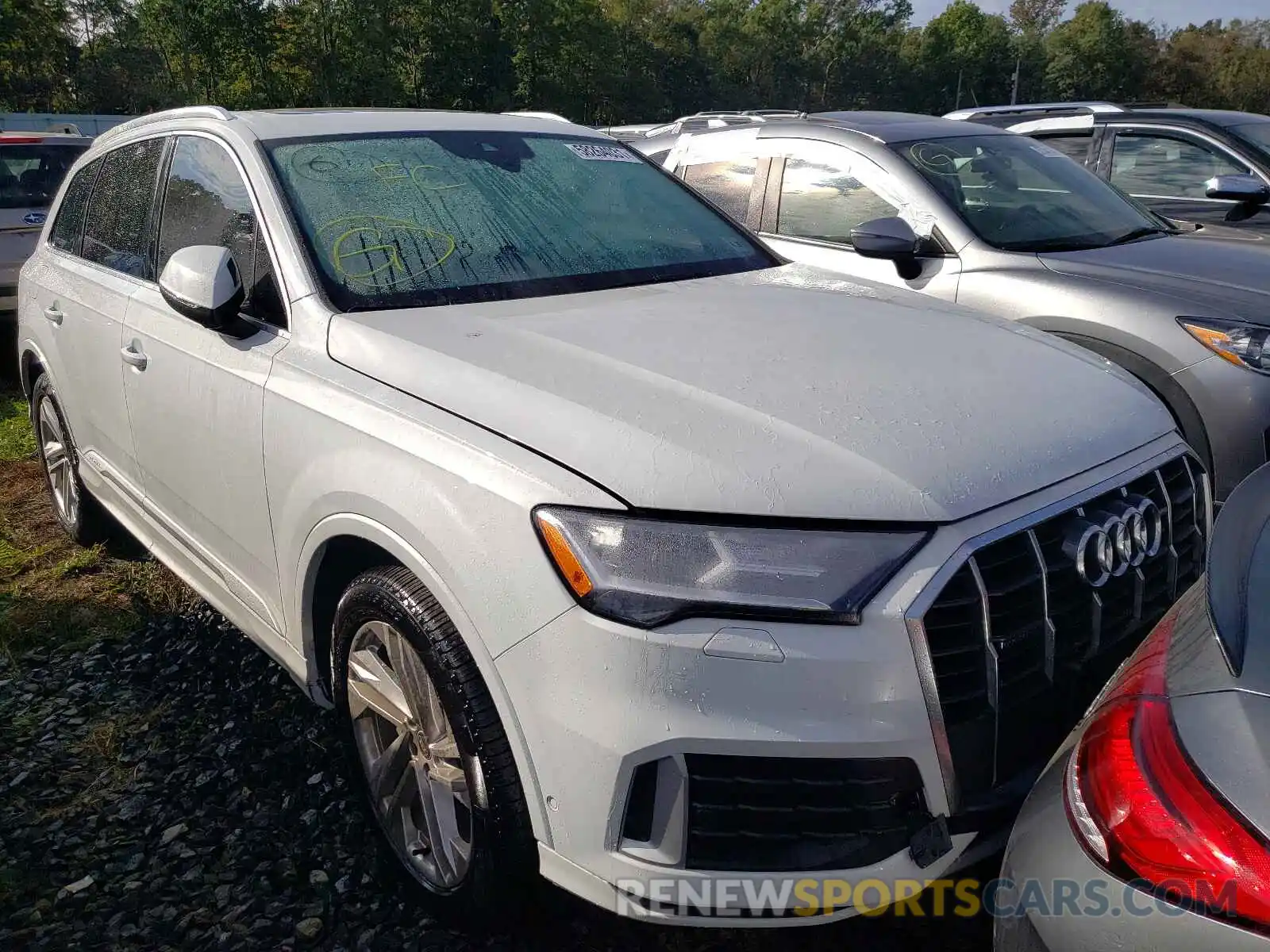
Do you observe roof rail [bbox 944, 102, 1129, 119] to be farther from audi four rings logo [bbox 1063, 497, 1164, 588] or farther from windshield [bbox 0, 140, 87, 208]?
windshield [bbox 0, 140, 87, 208]

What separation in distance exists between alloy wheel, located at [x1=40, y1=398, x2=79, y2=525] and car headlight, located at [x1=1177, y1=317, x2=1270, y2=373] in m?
4.41

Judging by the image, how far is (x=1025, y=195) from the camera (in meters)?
4.78

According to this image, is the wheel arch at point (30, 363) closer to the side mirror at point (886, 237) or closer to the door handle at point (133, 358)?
the door handle at point (133, 358)

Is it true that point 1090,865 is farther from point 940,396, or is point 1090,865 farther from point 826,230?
point 826,230

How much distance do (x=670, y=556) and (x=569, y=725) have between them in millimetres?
321

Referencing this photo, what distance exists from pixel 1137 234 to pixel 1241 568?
3.75 meters

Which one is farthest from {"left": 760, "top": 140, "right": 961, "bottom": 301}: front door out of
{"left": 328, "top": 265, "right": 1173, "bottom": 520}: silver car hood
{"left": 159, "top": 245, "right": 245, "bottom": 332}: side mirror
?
A: {"left": 159, "top": 245, "right": 245, "bottom": 332}: side mirror

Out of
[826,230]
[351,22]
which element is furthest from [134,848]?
[351,22]

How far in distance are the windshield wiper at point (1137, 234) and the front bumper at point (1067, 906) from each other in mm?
3730

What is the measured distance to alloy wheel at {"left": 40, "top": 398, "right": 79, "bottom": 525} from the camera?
4.36 metres

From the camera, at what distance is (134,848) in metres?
2.59

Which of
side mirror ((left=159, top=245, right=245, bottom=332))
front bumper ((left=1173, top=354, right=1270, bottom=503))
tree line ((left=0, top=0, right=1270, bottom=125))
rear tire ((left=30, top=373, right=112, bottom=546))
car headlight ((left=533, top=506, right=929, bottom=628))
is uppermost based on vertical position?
tree line ((left=0, top=0, right=1270, bottom=125))

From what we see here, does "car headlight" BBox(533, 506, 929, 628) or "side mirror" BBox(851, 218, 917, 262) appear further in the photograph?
"side mirror" BBox(851, 218, 917, 262)

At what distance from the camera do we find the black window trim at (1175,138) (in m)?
6.18
